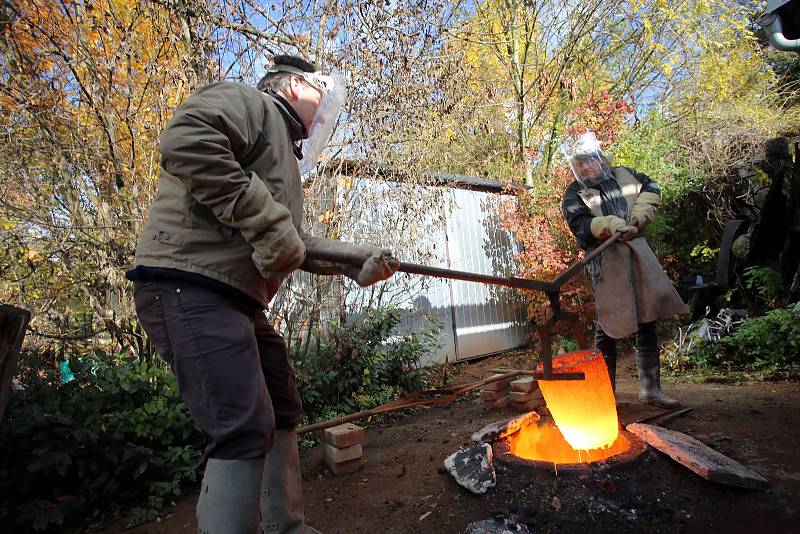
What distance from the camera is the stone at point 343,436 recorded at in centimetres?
297

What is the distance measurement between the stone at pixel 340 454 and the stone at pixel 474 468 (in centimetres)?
63

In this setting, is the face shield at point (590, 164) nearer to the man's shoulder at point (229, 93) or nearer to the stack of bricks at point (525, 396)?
the stack of bricks at point (525, 396)

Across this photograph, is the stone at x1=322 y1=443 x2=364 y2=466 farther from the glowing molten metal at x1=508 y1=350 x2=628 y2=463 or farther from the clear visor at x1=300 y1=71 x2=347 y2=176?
the clear visor at x1=300 y1=71 x2=347 y2=176

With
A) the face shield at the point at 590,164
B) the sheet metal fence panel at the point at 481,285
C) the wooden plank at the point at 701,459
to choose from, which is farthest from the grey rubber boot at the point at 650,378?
the sheet metal fence panel at the point at 481,285

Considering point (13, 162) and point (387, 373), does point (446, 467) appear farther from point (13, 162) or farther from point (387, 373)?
point (13, 162)

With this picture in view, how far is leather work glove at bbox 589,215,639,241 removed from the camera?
3.31 m

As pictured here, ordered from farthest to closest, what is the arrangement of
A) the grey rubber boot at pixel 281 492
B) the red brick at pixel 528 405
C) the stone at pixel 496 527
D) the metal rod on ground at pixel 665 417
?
the red brick at pixel 528 405
the metal rod on ground at pixel 665 417
the stone at pixel 496 527
the grey rubber boot at pixel 281 492

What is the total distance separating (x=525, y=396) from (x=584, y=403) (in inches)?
50.1

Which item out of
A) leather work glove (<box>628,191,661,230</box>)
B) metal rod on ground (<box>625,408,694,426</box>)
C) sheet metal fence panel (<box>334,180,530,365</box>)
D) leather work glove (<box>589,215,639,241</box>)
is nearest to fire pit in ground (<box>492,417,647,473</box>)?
metal rod on ground (<box>625,408,694,426</box>)

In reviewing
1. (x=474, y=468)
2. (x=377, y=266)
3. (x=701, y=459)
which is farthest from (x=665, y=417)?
(x=377, y=266)

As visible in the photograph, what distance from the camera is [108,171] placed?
11.7 ft

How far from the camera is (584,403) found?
271 cm

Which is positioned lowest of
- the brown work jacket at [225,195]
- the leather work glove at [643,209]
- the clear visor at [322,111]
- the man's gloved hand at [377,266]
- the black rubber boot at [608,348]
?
the black rubber boot at [608,348]

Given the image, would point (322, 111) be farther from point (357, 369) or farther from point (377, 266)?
Answer: point (357, 369)
